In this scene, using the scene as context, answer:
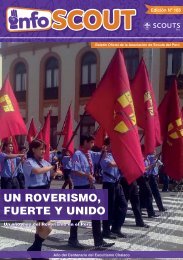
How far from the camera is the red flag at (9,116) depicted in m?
5.37

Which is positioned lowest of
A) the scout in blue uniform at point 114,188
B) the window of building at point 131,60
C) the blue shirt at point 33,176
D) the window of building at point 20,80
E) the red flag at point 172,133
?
the scout in blue uniform at point 114,188

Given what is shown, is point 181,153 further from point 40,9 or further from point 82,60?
point 40,9

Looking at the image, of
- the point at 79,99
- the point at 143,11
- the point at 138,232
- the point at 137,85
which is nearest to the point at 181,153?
the point at 137,85

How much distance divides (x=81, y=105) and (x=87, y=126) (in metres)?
0.25

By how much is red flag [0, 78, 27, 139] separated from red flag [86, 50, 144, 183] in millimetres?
947

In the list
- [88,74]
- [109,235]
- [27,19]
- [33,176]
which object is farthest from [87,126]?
[109,235]

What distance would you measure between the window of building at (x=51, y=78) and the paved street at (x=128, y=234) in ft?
3.27

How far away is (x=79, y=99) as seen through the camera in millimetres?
5680

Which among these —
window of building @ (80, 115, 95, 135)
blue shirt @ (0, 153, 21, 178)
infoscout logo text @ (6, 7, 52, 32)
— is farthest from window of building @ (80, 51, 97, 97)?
blue shirt @ (0, 153, 21, 178)

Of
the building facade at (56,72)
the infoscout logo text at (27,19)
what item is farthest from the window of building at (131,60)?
the infoscout logo text at (27,19)

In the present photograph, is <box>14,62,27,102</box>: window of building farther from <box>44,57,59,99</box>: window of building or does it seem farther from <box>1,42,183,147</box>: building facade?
<box>44,57,59,99</box>: window of building

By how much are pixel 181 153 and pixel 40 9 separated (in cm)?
220

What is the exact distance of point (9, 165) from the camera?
359 inches

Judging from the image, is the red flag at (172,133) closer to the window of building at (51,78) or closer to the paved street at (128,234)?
the paved street at (128,234)
